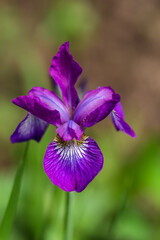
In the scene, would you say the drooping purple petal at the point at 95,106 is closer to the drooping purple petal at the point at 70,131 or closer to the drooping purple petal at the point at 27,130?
the drooping purple petal at the point at 70,131

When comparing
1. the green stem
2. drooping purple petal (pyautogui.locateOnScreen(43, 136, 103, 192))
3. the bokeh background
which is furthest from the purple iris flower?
the bokeh background

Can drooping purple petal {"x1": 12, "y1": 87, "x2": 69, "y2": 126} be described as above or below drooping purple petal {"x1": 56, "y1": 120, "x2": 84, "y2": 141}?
above

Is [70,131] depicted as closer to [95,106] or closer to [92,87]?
[95,106]

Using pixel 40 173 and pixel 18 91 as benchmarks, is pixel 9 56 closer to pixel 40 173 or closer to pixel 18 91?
pixel 18 91

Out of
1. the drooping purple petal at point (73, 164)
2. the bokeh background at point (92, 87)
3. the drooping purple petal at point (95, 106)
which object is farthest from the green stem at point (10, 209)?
the bokeh background at point (92, 87)

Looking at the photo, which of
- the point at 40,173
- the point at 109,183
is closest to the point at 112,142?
the point at 109,183

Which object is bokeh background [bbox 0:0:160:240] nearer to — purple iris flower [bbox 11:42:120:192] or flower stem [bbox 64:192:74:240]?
flower stem [bbox 64:192:74:240]

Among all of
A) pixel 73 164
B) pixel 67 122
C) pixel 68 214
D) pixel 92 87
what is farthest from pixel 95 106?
pixel 92 87
